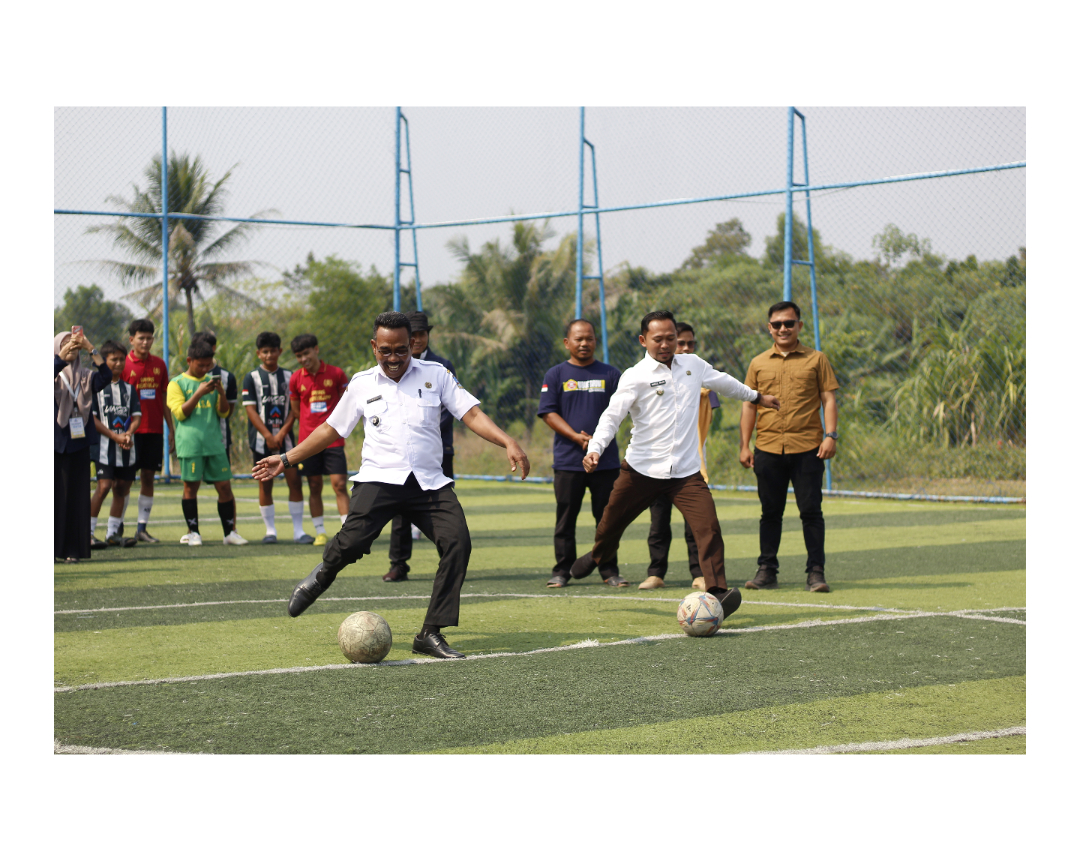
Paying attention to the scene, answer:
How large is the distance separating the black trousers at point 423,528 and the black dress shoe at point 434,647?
87 mm

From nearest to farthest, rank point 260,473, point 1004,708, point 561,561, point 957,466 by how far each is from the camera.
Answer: point 1004,708 → point 260,473 → point 561,561 → point 957,466

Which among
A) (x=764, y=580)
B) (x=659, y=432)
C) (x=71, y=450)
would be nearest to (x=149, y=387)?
(x=71, y=450)

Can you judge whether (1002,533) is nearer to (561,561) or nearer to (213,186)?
(561,561)

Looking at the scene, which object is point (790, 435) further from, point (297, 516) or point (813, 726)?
point (297, 516)

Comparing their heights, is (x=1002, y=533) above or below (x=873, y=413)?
below

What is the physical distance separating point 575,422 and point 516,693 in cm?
399

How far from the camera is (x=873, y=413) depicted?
1845 cm

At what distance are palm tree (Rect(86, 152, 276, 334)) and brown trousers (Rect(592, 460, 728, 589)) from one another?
12715 mm

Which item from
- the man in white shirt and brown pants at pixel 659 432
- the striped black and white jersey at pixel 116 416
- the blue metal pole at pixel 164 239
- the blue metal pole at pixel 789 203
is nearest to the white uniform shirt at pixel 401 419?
the man in white shirt and brown pants at pixel 659 432

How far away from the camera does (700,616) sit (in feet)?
23.1

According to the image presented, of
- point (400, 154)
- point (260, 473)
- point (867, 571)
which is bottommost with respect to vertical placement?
point (867, 571)

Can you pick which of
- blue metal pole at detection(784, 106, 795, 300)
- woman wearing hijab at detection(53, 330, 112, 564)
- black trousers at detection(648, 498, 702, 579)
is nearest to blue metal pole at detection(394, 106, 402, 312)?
blue metal pole at detection(784, 106, 795, 300)

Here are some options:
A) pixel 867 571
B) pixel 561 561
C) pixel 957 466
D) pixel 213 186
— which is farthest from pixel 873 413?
pixel 213 186

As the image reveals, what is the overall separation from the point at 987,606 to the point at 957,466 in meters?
9.62
